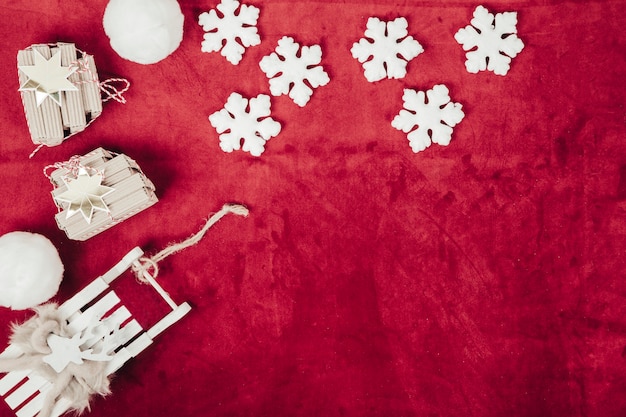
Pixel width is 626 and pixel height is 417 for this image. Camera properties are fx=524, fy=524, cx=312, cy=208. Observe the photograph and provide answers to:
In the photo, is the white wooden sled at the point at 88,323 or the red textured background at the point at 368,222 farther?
the red textured background at the point at 368,222

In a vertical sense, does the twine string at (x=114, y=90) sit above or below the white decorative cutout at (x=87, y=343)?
above

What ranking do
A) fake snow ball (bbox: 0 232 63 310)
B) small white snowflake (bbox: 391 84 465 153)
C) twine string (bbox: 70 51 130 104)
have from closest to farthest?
fake snow ball (bbox: 0 232 63 310), twine string (bbox: 70 51 130 104), small white snowflake (bbox: 391 84 465 153)

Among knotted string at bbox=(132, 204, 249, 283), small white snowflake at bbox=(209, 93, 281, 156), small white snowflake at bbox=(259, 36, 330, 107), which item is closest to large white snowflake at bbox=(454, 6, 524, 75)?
small white snowflake at bbox=(259, 36, 330, 107)

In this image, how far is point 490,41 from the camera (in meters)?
1.33

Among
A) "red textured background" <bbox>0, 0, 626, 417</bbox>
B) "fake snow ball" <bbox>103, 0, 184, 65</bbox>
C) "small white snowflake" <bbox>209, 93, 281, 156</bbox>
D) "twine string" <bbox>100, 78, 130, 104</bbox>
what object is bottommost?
"red textured background" <bbox>0, 0, 626, 417</bbox>

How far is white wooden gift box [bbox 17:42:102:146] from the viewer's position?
1207mm

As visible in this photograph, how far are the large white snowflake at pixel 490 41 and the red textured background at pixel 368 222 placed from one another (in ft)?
0.10

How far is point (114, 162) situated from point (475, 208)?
0.89 meters

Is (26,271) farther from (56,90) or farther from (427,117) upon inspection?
(427,117)

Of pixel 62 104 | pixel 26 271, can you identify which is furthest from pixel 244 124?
pixel 26 271

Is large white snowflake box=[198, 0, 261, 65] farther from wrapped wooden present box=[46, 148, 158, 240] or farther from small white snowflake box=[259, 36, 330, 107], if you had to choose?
wrapped wooden present box=[46, 148, 158, 240]

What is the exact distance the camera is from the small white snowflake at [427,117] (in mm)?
1319

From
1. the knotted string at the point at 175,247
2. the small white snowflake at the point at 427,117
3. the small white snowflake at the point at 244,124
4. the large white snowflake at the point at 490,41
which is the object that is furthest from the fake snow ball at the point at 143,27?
the large white snowflake at the point at 490,41

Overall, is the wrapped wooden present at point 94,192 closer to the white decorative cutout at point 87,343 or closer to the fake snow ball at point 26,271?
the fake snow ball at point 26,271
